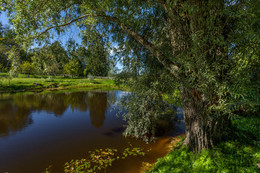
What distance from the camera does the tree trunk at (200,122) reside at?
4754mm

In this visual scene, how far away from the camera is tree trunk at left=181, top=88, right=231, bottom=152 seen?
15.6ft

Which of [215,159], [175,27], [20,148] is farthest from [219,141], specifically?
[20,148]

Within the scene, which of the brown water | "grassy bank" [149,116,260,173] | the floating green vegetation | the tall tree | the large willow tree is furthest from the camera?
the tall tree

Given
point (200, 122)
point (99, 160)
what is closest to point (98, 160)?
point (99, 160)

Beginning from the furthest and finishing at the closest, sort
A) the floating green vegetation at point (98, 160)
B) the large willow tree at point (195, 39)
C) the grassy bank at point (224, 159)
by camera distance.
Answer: the floating green vegetation at point (98, 160), the grassy bank at point (224, 159), the large willow tree at point (195, 39)

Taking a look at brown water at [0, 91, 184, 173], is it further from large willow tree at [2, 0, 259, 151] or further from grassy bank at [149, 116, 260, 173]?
large willow tree at [2, 0, 259, 151]

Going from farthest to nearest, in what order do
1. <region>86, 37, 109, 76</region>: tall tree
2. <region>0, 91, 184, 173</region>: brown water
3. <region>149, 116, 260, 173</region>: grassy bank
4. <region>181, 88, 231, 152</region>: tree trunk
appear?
1. <region>86, 37, 109, 76</region>: tall tree
2. <region>0, 91, 184, 173</region>: brown water
3. <region>181, 88, 231, 152</region>: tree trunk
4. <region>149, 116, 260, 173</region>: grassy bank

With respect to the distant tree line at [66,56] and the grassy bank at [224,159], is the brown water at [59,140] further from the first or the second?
the distant tree line at [66,56]

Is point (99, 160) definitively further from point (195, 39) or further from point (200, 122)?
point (195, 39)

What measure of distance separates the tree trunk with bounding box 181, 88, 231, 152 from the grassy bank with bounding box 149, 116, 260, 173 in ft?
0.89

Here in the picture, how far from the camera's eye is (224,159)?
14.1 ft

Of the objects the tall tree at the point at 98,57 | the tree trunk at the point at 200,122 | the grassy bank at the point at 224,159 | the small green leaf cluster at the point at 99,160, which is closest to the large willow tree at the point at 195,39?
the tree trunk at the point at 200,122

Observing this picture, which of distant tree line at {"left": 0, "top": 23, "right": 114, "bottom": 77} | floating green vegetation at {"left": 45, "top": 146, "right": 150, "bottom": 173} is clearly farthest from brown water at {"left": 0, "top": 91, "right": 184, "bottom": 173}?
distant tree line at {"left": 0, "top": 23, "right": 114, "bottom": 77}

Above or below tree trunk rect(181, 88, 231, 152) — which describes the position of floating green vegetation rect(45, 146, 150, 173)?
below
